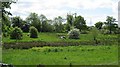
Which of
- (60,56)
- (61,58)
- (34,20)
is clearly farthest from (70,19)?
(61,58)

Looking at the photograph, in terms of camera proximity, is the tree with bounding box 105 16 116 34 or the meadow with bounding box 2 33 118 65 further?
the tree with bounding box 105 16 116 34

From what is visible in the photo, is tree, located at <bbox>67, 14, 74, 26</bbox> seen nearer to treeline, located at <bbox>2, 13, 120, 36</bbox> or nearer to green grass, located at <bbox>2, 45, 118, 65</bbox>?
treeline, located at <bbox>2, 13, 120, 36</bbox>

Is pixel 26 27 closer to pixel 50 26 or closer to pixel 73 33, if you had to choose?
pixel 50 26

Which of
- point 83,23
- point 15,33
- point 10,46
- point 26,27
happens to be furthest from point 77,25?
point 10,46

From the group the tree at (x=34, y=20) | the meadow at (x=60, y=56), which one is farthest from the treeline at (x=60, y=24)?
the meadow at (x=60, y=56)

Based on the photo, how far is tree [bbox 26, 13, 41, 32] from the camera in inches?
4929

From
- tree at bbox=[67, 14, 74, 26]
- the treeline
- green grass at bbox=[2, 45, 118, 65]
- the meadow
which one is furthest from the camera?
tree at bbox=[67, 14, 74, 26]

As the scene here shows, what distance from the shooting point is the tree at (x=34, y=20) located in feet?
411

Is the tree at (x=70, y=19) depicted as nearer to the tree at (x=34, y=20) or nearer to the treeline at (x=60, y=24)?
the treeline at (x=60, y=24)

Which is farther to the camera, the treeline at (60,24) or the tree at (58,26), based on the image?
the tree at (58,26)

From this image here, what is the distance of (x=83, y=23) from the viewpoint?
139 meters

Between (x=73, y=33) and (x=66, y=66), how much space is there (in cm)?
6567

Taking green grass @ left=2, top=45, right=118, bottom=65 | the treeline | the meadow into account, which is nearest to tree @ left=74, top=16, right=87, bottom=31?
the treeline

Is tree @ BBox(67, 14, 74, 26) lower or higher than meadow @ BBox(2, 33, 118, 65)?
higher
